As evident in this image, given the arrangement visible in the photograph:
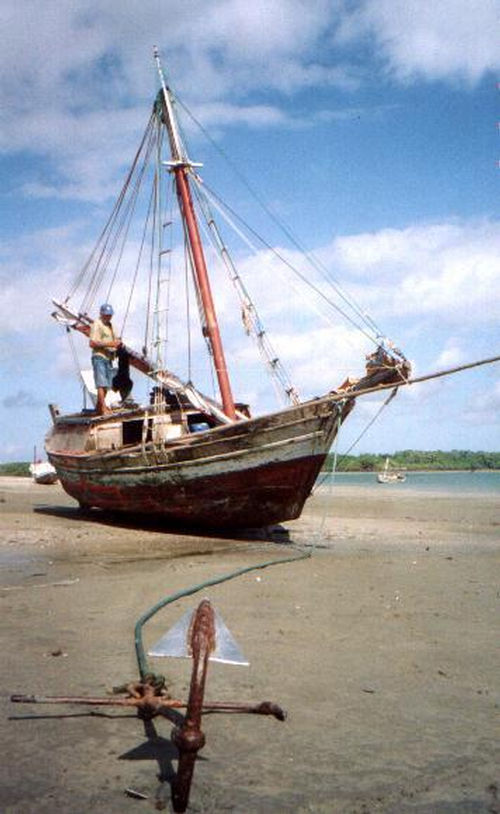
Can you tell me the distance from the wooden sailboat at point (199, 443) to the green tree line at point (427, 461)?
230ft

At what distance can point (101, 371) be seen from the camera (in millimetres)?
17406

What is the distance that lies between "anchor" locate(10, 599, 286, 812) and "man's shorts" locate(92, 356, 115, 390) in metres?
14.2

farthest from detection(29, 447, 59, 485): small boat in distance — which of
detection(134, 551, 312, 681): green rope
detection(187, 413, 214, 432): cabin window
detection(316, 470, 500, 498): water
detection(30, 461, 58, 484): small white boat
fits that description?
detection(134, 551, 312, 681): green rope

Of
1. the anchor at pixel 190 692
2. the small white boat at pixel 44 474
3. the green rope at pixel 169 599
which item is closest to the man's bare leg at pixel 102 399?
the green rope at pixel 169 599

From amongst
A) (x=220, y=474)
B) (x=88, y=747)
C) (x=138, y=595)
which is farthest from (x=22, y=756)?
(x=220, y=474)

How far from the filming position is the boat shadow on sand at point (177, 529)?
14410mm

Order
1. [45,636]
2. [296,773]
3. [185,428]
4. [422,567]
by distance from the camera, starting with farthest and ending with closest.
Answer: [185,428] < [422,567] < [45,636] < [296,773]

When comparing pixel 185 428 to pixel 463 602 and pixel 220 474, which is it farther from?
pixel 463 602

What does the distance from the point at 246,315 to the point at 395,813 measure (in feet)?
48.7

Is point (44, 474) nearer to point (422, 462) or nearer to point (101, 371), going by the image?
point (101, 371)

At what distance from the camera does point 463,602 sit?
678 cm

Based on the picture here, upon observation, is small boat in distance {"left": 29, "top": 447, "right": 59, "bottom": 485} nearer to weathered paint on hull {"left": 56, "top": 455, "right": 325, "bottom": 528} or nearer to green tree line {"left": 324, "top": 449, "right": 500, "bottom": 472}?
weathered paint on hull {"left": 56, "top": 455, "right": 325, "bottom": 528}

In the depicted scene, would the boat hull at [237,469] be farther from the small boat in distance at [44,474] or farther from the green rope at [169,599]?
the small boat in distance at [44,474]

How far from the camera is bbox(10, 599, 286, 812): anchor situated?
2389 mm
